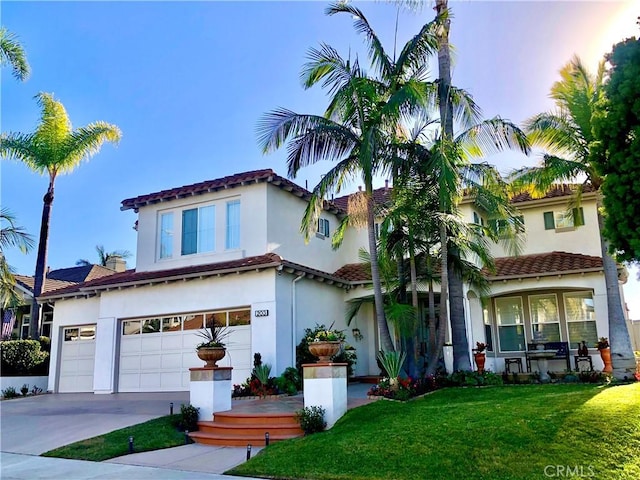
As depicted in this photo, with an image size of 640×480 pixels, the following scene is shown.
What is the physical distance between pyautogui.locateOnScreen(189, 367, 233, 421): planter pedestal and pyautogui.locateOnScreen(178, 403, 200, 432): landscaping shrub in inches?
7.4

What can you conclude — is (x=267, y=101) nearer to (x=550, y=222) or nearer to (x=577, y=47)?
(x=577, y=47)

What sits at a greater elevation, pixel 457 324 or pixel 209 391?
pixel 457 324

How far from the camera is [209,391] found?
12.1 meters

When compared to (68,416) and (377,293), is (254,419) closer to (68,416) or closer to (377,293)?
(377,293)

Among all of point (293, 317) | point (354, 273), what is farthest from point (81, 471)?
point (354, 273)

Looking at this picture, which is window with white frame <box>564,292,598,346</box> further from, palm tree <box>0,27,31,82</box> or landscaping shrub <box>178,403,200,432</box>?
palm tree <box>0,27,31,82</box>

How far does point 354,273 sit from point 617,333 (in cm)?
923

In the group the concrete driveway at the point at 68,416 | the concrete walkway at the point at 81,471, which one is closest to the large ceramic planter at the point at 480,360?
the concrete driveway at the point at 68,416

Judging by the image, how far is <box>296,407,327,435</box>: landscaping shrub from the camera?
411 inches

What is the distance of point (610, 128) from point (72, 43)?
1418cm

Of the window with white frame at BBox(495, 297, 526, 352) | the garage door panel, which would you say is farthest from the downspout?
the window with white frame at BBox(495, 297, 526, 352)

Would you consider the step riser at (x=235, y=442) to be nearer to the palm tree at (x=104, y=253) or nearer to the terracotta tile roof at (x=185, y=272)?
the terracotta tile roof at (x=185, y=272)

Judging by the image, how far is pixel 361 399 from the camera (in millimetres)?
12734
